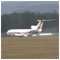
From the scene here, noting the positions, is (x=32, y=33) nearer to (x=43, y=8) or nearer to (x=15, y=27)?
(x=15, y=27)

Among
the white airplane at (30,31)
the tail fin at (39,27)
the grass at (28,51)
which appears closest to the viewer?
the grass at (28,51)

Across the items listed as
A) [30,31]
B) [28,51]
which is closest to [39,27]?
[30,31]

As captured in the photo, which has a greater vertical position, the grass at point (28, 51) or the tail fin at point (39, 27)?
the tail fin at point (39, 27)

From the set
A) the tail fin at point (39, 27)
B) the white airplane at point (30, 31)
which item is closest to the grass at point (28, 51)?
the white airplane at point (30, 31)

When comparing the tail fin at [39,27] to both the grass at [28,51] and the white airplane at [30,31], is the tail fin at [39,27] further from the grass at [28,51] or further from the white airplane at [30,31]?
the grass at [28,51]

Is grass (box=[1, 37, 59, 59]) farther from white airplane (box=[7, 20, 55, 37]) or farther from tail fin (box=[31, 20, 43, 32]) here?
tail fin (box=[31, 20, 43, 32])

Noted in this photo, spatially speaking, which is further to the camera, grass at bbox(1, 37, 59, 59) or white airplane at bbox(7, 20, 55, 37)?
white airplane at bbox(7, 20, 55, 37)

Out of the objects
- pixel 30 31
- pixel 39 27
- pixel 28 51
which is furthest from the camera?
pixel 39 27

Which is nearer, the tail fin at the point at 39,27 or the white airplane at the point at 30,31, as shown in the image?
the white airplane at the point at 30,31

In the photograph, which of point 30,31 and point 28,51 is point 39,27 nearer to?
point 30,31

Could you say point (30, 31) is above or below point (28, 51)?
above

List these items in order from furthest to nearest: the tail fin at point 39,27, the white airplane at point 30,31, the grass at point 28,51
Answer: the tail fin at point 39,27 → the white airplane at point 30,31 → the grass at point 28,51

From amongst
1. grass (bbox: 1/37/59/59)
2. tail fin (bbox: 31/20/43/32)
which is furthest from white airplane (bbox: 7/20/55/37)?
grass (bbox: 1/37/59/59)

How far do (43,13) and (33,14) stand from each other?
3.12 feet
